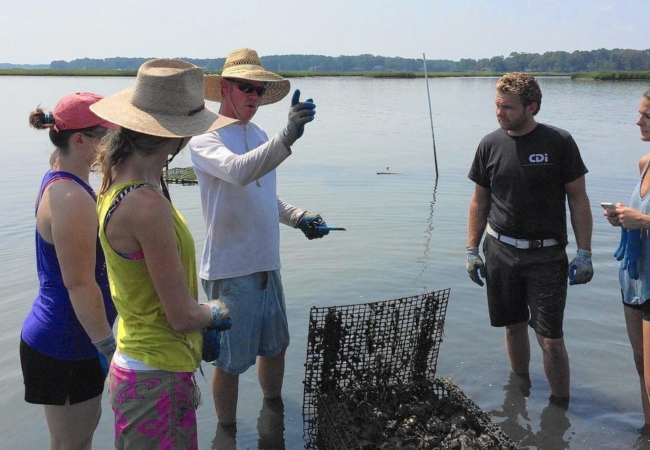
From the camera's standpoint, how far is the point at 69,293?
2.64 metres

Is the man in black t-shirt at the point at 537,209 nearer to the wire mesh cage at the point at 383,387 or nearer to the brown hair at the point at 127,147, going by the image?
the wire mesh cage at the point at 383,387

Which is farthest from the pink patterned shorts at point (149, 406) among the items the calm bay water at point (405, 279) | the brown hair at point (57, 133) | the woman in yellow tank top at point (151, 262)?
the calm bay water at point (405, 279)

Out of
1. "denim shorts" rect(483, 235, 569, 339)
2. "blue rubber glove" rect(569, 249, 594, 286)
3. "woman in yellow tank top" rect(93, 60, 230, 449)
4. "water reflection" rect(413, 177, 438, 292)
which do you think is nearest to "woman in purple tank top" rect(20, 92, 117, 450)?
"woman in yellow tank top" rect(93, 60, 230, 449)


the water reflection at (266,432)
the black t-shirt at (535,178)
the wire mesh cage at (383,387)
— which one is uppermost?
the black t-shirt at (535,178)

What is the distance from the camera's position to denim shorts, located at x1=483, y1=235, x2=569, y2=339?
4.28 m

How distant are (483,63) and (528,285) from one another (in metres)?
142

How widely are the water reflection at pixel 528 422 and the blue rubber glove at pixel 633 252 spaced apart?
4.35 ft

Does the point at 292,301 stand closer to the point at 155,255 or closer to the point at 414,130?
the point at 155,255

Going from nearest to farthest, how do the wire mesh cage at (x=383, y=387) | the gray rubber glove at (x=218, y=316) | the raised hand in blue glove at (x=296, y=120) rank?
the gray rubber glove at (x=218, y=316)
the raised hand in blue glove at (x=296, y=120)
the wire mesh cage at (x=383, y=387)

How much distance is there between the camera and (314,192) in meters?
13.5

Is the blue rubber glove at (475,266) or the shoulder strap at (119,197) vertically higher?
the shoulder strap at (119,197)

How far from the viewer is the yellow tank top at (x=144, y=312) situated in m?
2.27

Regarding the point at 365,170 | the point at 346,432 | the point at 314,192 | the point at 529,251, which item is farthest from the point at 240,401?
the point at 365,170

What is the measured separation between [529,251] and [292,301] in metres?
3.20
